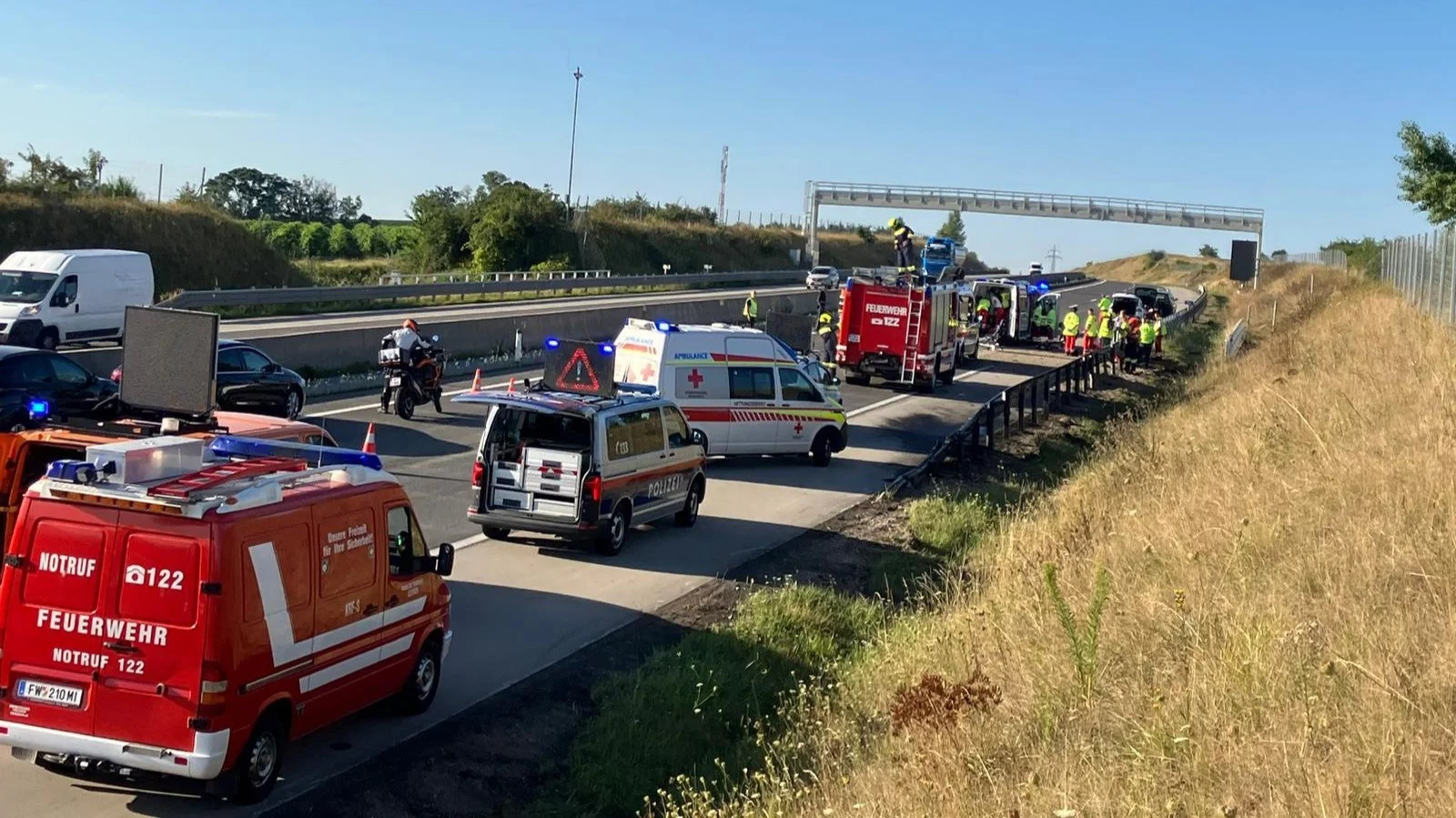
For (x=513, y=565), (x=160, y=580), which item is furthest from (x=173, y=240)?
(x=160, y=580)

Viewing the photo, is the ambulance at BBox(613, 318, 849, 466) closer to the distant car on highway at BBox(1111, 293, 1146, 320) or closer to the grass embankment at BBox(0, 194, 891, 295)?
the distant car on highway at BBox(1111, 293, 1146, 320)

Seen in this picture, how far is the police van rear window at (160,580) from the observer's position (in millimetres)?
7859

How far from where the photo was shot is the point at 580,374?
18203mm

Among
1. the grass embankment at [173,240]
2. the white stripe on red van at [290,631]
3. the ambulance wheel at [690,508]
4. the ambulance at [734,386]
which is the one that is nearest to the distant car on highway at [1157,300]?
the grass embankment at [173,240]

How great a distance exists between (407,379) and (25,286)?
36.6 ft

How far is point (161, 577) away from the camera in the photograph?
7.89 meters

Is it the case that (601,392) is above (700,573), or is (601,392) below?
above

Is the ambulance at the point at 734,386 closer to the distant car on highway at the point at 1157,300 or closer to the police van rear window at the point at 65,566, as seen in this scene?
the police van rear window at the point at 65,566

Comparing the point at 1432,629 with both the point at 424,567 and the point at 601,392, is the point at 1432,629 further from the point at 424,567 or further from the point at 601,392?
the point at 601,392

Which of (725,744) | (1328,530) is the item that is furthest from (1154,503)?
(725,744)

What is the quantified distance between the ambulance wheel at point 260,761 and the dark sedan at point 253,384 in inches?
574

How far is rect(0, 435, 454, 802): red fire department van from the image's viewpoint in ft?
25.8

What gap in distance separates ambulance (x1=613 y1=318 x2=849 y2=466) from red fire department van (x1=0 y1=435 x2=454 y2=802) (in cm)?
1318

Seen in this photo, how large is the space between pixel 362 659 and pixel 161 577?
190 centimetres
